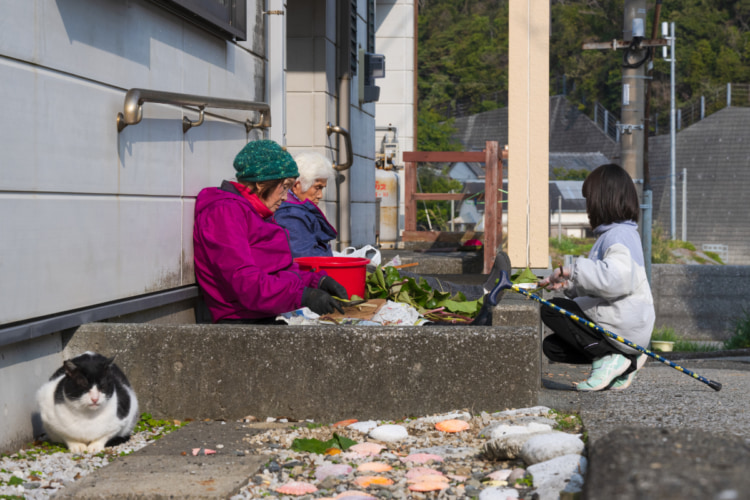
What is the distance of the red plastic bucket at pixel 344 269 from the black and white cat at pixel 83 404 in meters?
1.69

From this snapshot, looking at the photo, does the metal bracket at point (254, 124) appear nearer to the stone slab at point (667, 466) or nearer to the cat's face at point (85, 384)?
the cat's face at point (85, 384)

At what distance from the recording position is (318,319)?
4.45m

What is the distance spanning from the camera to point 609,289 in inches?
168

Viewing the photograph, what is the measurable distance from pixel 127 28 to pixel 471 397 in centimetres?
232

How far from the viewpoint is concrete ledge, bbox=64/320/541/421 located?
3.67m

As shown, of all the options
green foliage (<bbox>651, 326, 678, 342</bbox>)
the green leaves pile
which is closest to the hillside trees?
green foliage (<bbox>651, 326, 678, 342</bbox>)

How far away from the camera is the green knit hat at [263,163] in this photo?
448cm

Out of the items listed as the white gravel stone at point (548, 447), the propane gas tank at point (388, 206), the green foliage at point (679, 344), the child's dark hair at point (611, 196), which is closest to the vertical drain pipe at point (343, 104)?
the child's dark hair at point (611, 196)

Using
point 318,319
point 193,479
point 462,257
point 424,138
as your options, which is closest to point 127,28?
point 318,319

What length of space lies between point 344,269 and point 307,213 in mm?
795

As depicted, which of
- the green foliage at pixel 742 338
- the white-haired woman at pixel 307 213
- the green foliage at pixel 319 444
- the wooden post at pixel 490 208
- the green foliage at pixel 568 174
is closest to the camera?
the green foliage at pixel 319 444

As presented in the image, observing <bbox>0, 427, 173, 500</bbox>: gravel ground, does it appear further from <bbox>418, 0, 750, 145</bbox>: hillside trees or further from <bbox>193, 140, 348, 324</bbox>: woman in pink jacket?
<bbox>418, 0, 750, 145</bbox>: hillside trees

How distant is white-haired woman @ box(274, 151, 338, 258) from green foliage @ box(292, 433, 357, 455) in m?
2.19

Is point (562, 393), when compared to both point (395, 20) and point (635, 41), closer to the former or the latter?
point (635, 41)
